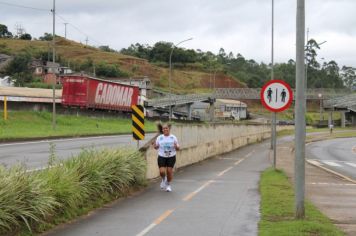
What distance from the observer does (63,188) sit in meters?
9.78

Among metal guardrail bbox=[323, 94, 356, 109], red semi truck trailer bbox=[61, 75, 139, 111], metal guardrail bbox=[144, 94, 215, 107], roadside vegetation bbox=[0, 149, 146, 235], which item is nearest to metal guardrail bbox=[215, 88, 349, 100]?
metal guardrail bbox=[323, 94, 356, 109]

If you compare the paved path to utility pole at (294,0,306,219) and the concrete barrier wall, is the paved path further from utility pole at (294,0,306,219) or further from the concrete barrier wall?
utility pole at (294,0,306,219)

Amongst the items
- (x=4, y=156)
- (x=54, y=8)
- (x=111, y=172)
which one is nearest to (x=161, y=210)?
(x=111, y=172)

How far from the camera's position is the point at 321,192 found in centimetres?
1486

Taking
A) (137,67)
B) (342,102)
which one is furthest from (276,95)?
(137,67)

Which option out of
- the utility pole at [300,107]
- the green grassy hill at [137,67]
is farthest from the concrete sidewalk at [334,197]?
the green grassy hill at [137,67]

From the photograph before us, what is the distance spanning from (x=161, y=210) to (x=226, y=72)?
187 metres

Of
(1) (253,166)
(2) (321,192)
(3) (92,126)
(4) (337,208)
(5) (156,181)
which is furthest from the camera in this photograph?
(3) (92,126)

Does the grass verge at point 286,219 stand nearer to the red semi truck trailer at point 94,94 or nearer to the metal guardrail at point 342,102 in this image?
the red semi truck trailer at point 94,94

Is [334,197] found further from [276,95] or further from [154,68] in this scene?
[154,68]

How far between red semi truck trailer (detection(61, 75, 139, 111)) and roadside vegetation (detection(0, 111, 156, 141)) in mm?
1472

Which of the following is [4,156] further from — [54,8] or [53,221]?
[54,8]

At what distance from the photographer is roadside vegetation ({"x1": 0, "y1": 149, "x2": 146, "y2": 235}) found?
8.23 meters

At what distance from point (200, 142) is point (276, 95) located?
24.3 feet
